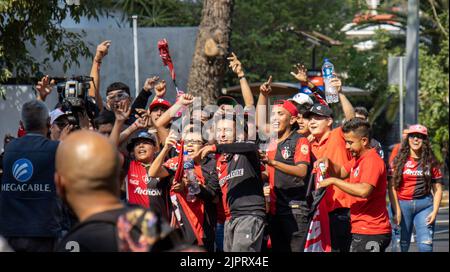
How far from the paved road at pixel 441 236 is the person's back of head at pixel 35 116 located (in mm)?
7702

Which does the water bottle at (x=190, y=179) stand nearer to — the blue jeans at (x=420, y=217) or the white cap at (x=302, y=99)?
the white cap at (x=302, y=99)

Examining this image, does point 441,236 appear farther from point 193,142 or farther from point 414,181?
point 193,142

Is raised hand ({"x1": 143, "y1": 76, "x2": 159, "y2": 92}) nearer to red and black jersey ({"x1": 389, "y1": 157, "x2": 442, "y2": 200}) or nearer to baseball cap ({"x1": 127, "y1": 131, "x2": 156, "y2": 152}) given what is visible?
baseball cap ({"x1": 127, "y1": 131, "x2": 156, "y2": 152})

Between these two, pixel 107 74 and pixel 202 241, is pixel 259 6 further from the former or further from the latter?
A: pixel 202 241

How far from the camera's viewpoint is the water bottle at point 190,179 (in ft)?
30.8

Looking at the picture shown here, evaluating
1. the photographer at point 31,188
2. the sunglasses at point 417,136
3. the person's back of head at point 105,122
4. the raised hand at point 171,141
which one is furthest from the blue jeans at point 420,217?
the photographer at point 31,188

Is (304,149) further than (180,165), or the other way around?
(304,149)

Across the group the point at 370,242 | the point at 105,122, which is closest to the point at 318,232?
the point at 370,242

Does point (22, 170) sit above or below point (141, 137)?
below

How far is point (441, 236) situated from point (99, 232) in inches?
577

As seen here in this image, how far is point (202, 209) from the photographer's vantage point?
9.69m

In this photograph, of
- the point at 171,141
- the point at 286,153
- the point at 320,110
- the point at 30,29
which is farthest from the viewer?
the point at 30,29

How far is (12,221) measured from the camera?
7883mm
